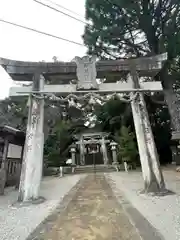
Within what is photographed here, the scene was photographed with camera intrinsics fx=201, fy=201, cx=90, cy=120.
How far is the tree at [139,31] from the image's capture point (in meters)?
13.0

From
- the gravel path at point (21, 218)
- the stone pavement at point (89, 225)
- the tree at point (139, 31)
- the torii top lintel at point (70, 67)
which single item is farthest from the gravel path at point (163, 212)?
the tree at point (139, 31)

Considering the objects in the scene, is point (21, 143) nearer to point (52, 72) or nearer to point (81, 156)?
point (52, 72)

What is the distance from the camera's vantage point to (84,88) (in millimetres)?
6844

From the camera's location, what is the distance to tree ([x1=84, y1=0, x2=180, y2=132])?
42.8 ft

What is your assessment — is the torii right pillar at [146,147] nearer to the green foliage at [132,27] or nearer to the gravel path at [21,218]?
the gravel path at [21,218]

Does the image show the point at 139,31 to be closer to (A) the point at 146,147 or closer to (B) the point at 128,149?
(B) the point at 128,149

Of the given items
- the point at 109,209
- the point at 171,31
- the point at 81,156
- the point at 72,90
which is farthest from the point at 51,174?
the point at 171,31

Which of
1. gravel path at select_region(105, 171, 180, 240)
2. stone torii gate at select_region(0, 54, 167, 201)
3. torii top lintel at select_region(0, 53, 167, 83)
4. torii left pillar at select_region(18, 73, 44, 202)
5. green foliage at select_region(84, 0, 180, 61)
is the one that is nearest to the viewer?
gravel path at select_region(105, 171, 180, 240)

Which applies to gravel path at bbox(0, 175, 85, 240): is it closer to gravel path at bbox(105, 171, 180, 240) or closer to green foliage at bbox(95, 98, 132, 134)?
gravel path at bbox(105, 171, 180, 240)

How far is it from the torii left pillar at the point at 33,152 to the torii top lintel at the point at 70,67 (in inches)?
13.6

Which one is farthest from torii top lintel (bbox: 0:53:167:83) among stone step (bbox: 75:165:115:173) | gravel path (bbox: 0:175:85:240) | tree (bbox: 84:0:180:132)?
stone step (bbox: 75:165:115:173)

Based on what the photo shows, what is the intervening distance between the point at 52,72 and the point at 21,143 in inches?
224

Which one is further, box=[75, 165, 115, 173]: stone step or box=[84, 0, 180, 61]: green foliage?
box=[75, 165, 115, 173]: stone step

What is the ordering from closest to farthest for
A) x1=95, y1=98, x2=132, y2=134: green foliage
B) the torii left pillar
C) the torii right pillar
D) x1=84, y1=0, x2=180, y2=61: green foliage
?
the torii left pillar → the torii right pillar → x1=84, y1=0, x2=180, y2=61: green foliage → x1=95, y1=98, x2=132, y2=134: green foliage
